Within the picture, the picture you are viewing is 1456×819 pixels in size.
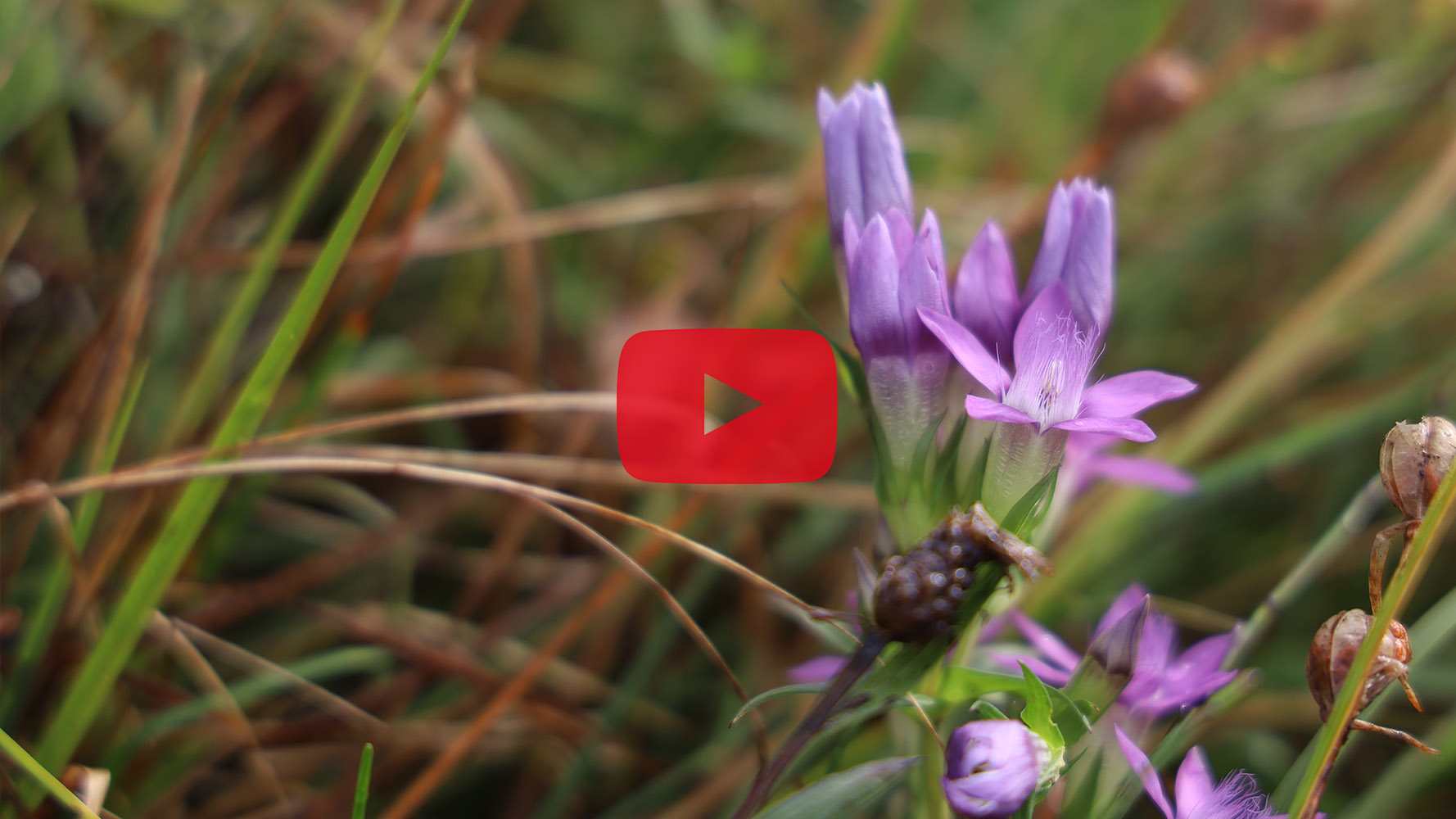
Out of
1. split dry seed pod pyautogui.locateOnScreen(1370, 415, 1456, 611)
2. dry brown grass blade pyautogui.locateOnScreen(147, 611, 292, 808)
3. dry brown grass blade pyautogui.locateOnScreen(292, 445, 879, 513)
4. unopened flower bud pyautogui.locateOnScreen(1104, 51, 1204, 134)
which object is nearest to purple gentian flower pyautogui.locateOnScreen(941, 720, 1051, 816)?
split dry seed pod pyautogui.locateOnScreen(1370, 415, 1456, 611)

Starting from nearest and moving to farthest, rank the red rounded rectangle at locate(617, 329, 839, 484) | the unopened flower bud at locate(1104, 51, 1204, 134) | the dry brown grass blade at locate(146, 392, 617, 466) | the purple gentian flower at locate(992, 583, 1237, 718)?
1. the purple gentian flower at locate(992, 583, 1237, 718)
2. the dry brown grass blade at locate(146, 392, 617, 466)
3. the red rounded rectangle at locate(617, 329, 839, 484)
4. the unopened flower bud at locate(1104, 51, 1204, 134)

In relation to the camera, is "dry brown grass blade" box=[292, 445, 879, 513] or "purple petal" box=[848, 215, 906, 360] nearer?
"purple petal" box=[848, 215, 906, 360]

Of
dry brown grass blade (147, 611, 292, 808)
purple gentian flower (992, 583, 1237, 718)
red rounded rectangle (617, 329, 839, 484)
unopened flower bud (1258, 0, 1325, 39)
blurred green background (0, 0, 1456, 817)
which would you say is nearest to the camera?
purple gentian flower (992, 583, 1237, 718)

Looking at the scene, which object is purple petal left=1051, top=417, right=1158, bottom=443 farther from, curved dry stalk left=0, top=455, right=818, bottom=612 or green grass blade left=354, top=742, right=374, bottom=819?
green grass blade left=354, top=742, right=374, bottom=819

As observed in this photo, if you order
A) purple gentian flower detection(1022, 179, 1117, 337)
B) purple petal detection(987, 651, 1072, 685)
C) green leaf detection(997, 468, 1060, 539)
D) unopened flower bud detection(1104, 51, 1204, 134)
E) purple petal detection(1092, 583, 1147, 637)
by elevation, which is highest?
unopened flower bud detection(1104, 51, 1204, 134)

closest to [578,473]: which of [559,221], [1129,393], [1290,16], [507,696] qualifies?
[507,696]

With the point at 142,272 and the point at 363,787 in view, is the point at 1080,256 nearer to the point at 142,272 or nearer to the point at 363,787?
the point at 363,787
